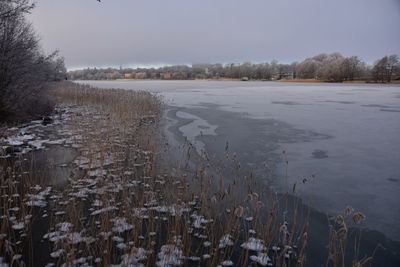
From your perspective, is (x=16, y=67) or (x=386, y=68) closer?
(x=16, y=67)

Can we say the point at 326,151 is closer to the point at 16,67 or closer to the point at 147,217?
the point at 147,217

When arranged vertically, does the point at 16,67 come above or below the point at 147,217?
above

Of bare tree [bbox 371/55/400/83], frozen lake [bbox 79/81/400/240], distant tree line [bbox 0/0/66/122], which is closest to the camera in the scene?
frozen lake [bbox 79/81/400/240]

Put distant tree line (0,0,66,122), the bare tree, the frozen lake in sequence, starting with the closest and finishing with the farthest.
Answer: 1. the frozen lake
2. distant tree line (0,0,66,122)
3. the bare tree

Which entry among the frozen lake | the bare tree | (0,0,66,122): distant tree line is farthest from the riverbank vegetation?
the bare tree

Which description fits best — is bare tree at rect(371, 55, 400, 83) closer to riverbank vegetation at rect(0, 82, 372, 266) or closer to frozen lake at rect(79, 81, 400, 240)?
frozen lake at rect(79, 81, 400, 240)

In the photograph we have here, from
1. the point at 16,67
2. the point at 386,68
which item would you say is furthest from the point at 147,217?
the point at 386,68

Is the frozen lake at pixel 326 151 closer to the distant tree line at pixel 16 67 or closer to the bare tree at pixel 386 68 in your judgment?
the distant tree line at pixel 16 67

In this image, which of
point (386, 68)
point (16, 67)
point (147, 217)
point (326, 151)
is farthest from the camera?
point (386, 68)

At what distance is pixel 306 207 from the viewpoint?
194 inches

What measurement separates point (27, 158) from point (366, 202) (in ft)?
22.8

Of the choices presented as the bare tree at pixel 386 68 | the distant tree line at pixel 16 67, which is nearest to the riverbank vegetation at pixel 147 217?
the distant tree line at pixel 16 67

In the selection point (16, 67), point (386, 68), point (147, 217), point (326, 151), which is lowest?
point (147, 217)

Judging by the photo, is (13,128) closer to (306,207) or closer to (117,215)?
(117,215)
